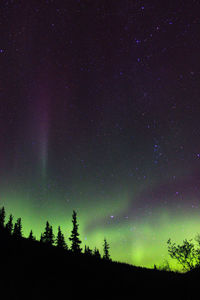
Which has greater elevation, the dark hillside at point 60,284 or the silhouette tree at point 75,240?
the silhouette tree at point 75,240

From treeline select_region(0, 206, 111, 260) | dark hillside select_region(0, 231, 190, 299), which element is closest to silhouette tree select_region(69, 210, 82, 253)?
treeline select_region(0, 206, 111, 260)

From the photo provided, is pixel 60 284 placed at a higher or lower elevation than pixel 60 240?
lower

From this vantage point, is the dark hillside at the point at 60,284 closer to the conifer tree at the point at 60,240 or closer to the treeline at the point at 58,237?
the treeline at the point at 58,237

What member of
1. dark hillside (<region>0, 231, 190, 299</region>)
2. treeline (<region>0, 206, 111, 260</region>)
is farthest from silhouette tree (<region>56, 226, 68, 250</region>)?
dark hillside (<region>0, 231, 190, 299</region>)

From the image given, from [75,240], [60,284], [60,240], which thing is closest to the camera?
[60,284]

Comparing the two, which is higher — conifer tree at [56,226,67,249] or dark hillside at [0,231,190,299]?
conifer tree at [56,226,67,249]

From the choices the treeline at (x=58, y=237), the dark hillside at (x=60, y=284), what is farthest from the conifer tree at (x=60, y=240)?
the dark hillside at (x=60, y=284)

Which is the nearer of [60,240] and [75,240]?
[75,240]

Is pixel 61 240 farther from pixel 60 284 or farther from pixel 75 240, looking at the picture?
pixel 60 284

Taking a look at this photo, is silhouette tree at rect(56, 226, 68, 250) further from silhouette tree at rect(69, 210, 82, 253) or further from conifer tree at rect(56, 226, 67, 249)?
silhouette tree at rect(69, 210, 82, 253)

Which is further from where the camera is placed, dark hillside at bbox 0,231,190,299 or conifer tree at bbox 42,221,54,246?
conifer tree at bbox 42,221,54,246

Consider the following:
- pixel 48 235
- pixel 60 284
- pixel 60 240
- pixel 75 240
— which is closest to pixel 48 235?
pixel 48 235

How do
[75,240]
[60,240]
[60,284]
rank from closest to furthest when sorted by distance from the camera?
[60,284]
[75,240]
[60,240]

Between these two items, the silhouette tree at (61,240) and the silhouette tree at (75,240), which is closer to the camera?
the silhouette tree at (75,240)
